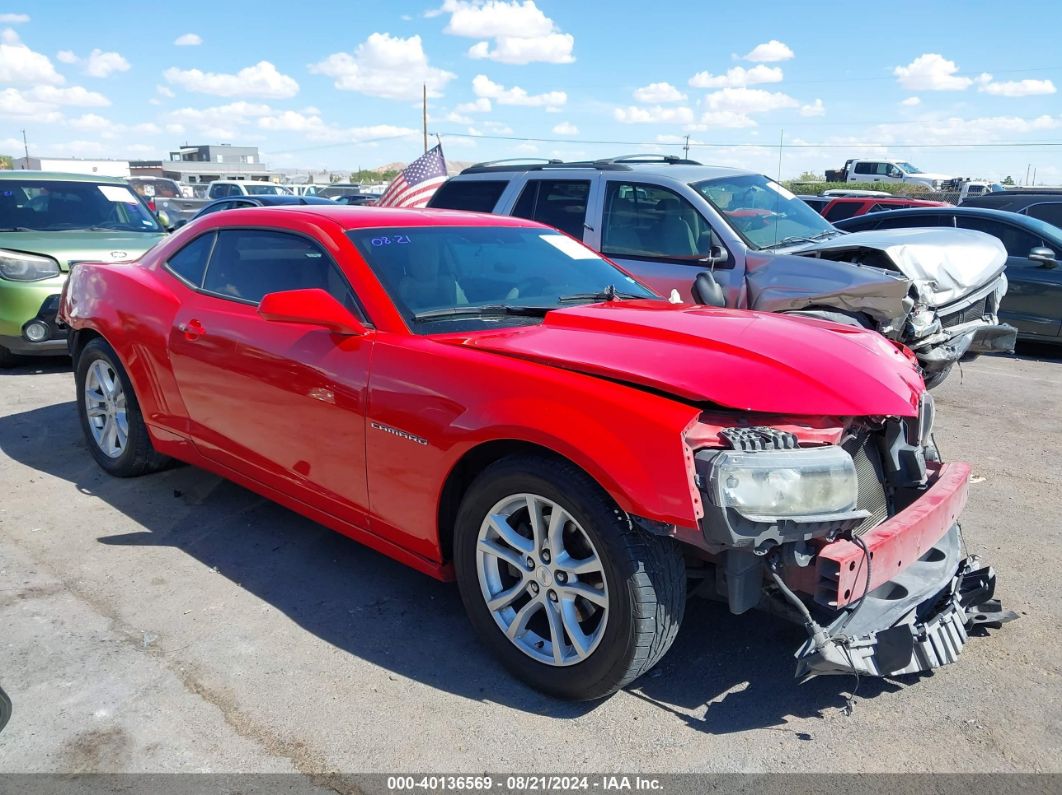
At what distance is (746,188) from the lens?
7.28 metres

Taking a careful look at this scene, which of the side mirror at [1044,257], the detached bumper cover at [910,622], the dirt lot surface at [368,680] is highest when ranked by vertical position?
the side mirror at [1044,257]

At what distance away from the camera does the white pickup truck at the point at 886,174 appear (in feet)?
116

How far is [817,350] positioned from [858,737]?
131 cm

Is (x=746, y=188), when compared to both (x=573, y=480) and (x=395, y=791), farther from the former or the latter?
(x=395, y=791)

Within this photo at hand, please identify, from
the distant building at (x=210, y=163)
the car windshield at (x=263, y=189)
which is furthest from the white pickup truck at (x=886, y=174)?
the distant building at (x=210, y=163)

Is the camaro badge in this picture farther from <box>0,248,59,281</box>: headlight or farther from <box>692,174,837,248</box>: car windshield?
<box>0,248,59,281</box>: headlight

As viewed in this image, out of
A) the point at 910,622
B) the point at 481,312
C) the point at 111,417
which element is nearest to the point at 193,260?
the point at 111,417

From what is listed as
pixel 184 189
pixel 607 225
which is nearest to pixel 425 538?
pixel 607 225

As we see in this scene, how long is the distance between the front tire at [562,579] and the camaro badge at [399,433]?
0.86ft

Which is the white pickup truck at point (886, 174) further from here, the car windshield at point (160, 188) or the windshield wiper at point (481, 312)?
the windshield wiper at point (481, 312)

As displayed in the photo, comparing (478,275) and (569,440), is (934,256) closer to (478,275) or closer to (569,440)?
(478,275)

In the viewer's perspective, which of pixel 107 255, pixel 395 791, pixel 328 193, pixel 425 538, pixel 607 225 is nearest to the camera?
pixel 395 791

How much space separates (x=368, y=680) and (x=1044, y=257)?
9.04 m

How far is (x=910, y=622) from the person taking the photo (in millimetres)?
2850
